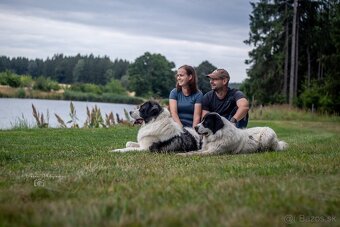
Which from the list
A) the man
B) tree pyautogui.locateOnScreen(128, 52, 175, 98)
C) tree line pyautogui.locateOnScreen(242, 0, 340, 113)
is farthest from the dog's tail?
tree pyautogui.locateOnScreen(128, 52, 175, 98)

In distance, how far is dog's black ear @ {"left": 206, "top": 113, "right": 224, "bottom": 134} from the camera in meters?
9.10

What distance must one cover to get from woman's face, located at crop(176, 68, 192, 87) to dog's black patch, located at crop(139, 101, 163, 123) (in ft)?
3.92

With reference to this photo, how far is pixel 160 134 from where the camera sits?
9633 mm

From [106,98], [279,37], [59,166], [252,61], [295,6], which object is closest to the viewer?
[59,166]

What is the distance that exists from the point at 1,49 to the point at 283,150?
17.4 meters

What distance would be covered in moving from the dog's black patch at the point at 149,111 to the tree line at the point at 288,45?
32.4 m

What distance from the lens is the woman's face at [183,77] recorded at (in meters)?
10.6

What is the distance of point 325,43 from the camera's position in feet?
148

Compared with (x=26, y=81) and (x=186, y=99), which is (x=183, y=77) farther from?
(x=26, y=81)

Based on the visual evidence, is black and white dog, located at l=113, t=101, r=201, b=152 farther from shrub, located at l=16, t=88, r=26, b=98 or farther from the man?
shrub, located at l=16, t=88, r=26, b=98

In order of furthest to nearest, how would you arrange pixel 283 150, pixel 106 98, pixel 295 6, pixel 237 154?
pixel 106 98
pixel 295 6
pixel 283 150
pixel 237 154

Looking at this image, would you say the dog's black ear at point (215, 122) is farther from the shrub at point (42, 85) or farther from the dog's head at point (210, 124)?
the shrub at point (42, 85)

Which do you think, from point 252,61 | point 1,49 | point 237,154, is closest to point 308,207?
point 237,154

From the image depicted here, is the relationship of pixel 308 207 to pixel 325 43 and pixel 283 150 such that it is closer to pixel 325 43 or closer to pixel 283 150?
pixel 283 150
